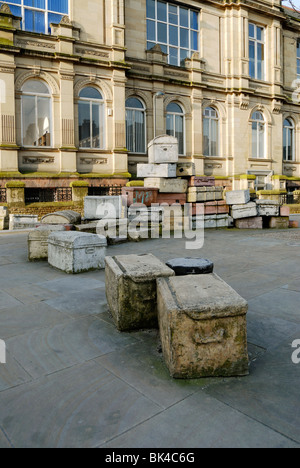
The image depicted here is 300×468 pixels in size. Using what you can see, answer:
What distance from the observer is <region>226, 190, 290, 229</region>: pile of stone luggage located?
39.4ft

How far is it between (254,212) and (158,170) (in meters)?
3.55

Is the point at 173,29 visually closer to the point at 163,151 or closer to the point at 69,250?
the point at 163,151

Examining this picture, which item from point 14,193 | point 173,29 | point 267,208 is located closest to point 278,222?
point 267,208

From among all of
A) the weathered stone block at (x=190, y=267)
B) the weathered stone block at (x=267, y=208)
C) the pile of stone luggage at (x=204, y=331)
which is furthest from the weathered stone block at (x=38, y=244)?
the weathered stone block at (x=267, y=208)

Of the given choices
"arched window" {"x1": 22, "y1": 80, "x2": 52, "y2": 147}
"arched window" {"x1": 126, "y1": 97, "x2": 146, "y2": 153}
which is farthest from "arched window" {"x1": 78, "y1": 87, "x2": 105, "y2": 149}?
"arched window" {"x1": 126, "y1": 97, "x2": 146, "y2": 153}

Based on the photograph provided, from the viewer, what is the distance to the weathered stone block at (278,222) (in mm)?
12281

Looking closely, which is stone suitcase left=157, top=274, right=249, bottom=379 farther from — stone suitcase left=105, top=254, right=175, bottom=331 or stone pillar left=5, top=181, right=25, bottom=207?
stone pillar left=5, top=181, right=25, bottom=207

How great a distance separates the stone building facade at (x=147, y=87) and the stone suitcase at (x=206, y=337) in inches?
590

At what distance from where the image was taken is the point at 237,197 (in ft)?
39.6

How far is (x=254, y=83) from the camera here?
23.4m

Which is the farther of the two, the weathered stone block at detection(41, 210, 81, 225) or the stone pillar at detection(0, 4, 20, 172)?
the stone pillar at detection(0, 4, 20, 172)

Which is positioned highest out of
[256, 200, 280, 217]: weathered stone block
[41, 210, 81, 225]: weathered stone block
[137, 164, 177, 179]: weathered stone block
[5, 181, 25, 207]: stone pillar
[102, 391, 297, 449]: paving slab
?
[137, 164, 177, 179]: weathered stone block

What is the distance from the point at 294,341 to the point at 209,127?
2094 centimetres

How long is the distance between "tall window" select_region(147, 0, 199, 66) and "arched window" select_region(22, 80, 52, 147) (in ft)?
23.7
